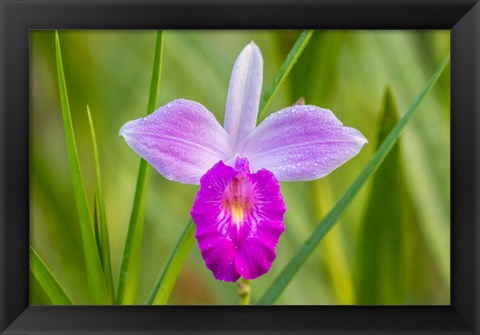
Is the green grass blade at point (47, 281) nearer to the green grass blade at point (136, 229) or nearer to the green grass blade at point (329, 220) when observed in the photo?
the green grass blade at point (136, 229)

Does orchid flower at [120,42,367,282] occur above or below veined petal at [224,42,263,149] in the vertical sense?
below

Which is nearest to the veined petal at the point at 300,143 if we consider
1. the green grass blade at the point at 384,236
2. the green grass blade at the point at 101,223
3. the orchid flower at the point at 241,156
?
the orchid flower at the point at 241,156

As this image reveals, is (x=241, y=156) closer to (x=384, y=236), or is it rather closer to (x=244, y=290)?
(x=244, y=290)

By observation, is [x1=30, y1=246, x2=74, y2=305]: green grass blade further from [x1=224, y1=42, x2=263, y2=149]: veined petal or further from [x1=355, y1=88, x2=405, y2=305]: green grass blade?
[x1=355, y1=88, x2=405, y2=305]: green grass blade

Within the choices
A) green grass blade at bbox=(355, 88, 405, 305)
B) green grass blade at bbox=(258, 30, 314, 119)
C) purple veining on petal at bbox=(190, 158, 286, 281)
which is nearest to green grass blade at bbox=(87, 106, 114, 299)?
purple veining on petal at bbox=(190, 158, 286, 281)

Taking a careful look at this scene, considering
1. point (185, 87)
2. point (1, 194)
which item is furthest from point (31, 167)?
point (185, 87)

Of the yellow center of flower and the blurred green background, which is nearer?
the yellow center of flower

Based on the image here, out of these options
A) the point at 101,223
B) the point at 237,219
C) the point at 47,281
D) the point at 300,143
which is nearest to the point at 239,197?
the point at 237,219
